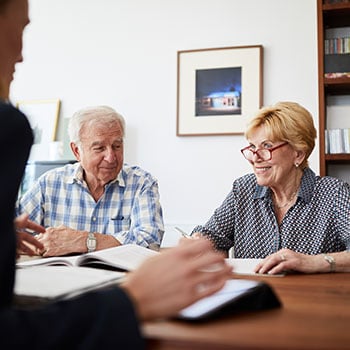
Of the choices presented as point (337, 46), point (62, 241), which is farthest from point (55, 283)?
point (337, 46)

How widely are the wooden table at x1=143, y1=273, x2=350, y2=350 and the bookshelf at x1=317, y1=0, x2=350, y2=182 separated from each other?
2.12 metres

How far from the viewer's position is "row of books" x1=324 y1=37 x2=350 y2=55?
289 centimetres

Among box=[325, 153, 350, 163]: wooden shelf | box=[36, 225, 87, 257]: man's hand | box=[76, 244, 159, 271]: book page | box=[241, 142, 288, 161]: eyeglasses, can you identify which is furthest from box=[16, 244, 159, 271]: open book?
box=[325, 153, 350, 163]: wooden shelf

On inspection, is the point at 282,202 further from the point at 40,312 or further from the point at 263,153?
the point at 40,312

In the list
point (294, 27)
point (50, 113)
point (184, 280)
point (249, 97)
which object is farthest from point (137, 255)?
point (50, 113)

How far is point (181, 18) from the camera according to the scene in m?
3.39

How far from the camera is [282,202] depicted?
193 cm

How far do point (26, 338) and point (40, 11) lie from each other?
3697 millimetres

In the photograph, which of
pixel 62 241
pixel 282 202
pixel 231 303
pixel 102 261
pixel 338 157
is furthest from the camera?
pixel 338 157

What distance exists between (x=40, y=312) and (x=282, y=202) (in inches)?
59.0

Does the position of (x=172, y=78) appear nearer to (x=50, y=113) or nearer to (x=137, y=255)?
(x=50, y=113)

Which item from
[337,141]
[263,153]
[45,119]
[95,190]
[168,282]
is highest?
[45,119]

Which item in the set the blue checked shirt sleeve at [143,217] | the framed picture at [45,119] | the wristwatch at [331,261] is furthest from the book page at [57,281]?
the framed picture at [45,119]

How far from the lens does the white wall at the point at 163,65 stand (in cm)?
316
